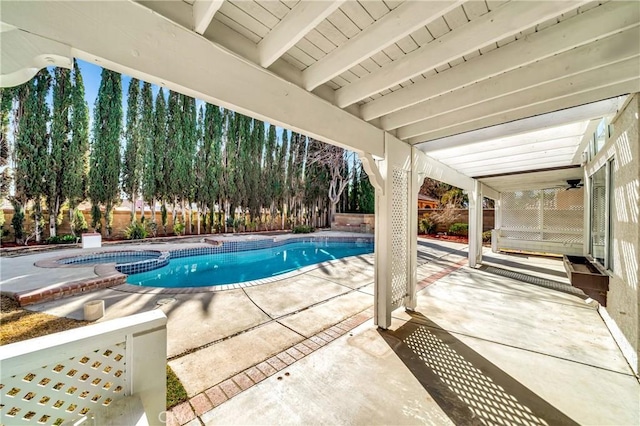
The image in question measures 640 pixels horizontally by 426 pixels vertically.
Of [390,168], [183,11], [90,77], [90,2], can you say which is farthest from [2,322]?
[90,77]

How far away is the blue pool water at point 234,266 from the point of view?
21.9 feet

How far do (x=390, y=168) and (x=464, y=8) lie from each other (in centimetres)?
220

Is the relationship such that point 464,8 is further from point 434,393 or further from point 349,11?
point 434,393

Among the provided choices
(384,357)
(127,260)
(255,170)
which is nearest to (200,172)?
(255,170)

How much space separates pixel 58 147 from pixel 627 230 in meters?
16.5

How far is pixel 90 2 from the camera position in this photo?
1.30 m

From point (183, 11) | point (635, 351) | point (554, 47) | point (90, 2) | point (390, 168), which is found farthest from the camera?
point (390, 168)

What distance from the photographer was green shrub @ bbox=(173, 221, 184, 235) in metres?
13.3

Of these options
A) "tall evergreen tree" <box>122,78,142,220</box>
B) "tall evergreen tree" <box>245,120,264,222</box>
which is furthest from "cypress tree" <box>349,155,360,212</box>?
"tall evergreen tree" <box>122,78,142,220</box>

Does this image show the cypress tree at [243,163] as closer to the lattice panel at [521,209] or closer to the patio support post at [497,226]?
the patio support post at [497,226]

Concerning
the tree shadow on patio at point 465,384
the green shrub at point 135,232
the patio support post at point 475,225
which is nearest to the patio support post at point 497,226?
the patio support post at point 475,225

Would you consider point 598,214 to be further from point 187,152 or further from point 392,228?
point 187,152

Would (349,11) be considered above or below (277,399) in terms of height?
above

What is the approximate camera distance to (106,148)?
11242 millimetres
